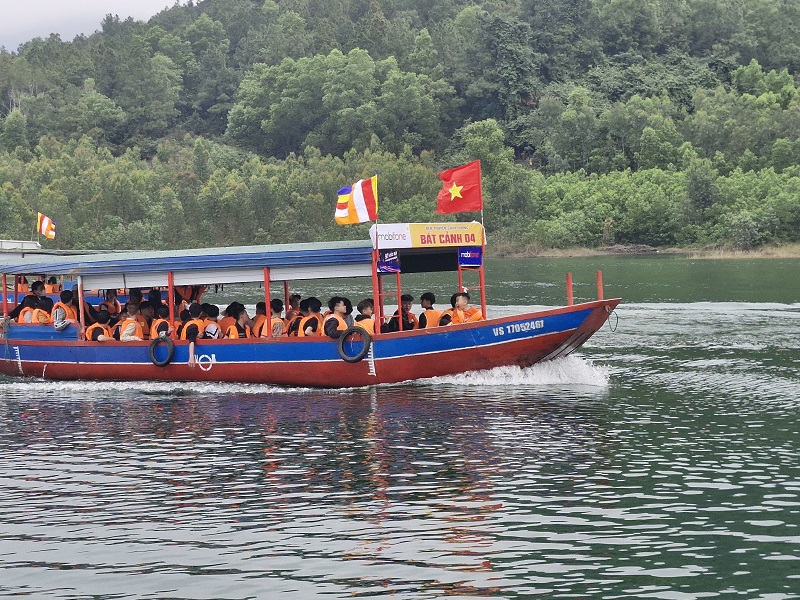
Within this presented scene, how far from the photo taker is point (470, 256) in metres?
23.2

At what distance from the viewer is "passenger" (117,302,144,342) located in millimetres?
24641

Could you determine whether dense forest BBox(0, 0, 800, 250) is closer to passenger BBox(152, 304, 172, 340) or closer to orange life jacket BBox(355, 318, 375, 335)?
passenger BBox(152, 304, 172, 340)

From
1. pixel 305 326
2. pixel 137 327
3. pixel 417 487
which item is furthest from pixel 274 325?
pixel 417 487

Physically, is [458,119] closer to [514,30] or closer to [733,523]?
[514,30]

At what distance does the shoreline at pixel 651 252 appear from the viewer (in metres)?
76.8

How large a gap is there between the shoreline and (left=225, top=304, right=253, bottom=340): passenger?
56226 millimetres

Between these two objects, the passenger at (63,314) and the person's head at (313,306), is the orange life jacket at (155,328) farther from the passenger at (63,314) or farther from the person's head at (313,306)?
the person's head at (313,306)

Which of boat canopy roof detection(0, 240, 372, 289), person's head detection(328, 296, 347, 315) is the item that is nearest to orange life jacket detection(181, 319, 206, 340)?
boat canopy roof detection(0, 240, 372, 289)

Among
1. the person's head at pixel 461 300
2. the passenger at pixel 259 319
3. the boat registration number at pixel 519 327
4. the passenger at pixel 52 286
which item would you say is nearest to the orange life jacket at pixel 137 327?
the passenger at pixel 259 319

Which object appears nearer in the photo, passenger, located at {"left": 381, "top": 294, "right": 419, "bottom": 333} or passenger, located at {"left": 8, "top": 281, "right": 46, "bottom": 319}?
passenger, located at {"left": 381, "top": 294, "right": 419, "bottom": 333}

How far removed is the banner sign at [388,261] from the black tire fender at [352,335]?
3.90 feet

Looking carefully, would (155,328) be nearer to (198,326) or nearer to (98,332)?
(198,326)

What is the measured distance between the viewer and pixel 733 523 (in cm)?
1320

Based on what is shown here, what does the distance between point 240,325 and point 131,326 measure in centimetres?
221
